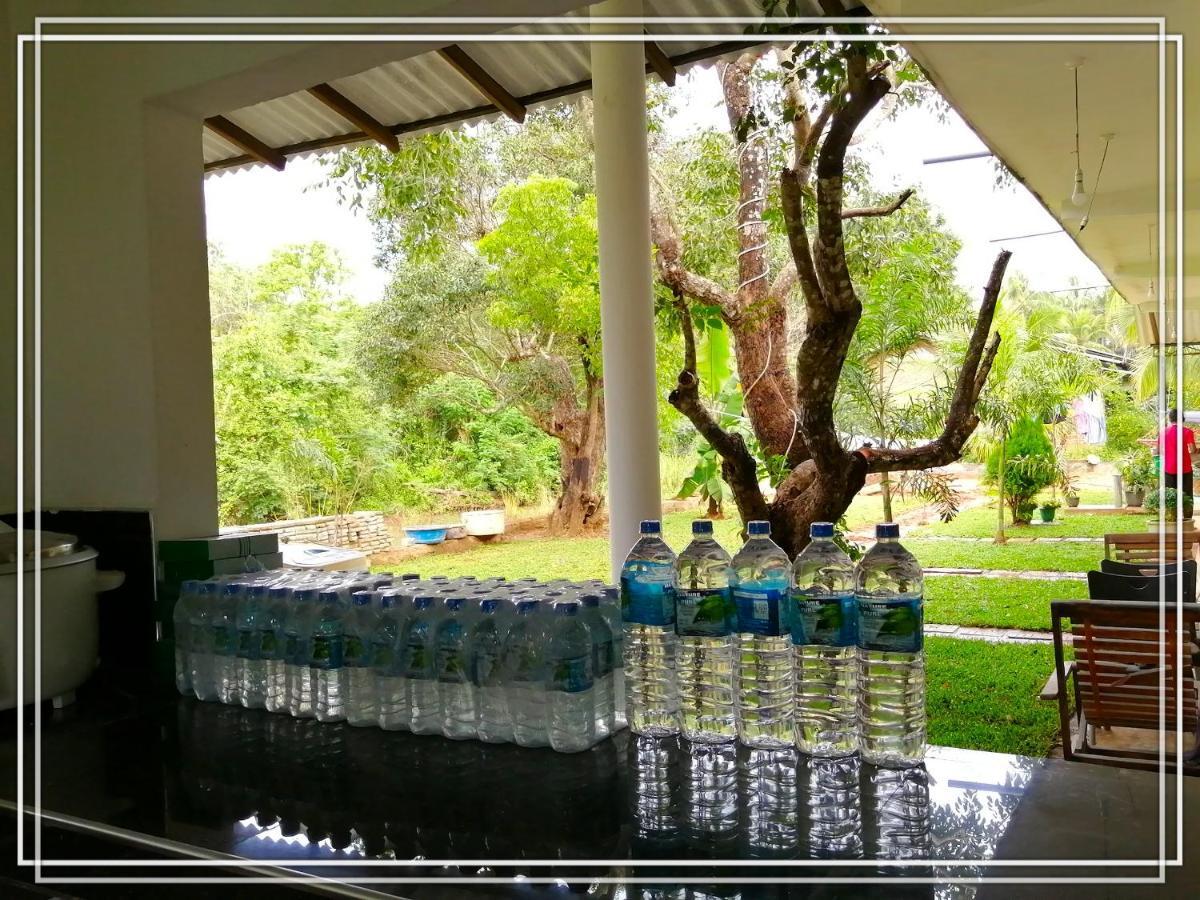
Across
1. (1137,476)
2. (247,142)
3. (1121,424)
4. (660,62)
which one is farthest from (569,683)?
(1121,424)

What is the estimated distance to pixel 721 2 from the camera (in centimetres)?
292

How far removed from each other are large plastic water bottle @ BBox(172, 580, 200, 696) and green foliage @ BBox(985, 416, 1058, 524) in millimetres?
10697

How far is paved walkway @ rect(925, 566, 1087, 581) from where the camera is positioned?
29.0 feet

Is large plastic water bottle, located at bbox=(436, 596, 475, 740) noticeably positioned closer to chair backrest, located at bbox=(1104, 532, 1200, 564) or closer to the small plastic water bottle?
Result: the small plastic water bottle

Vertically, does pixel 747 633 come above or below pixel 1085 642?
above

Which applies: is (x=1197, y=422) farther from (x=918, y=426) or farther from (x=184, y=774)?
(x=184, y=774)

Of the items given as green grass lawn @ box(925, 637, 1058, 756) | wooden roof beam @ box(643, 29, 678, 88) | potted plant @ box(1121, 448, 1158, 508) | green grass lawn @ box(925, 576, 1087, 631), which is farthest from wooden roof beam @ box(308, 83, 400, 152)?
potted plant @ box(1121, 448, 1158, 508)

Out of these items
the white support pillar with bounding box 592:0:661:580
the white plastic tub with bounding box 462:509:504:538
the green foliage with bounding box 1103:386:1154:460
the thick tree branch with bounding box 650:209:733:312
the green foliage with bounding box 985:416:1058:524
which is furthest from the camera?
the green foliage with bounding box 1103:386:1154:460

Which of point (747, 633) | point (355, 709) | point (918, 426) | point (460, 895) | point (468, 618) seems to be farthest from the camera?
point (918, 426)

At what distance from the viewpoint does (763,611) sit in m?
1.22

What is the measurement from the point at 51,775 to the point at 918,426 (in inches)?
280

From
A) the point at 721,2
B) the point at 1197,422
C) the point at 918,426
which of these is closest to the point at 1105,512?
the point at 1197,422

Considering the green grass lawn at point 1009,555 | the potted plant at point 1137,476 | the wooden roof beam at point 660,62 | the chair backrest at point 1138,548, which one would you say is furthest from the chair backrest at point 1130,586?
the potted plant at point 1137,476

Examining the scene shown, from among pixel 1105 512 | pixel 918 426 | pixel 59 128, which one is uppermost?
pixel 59 128
